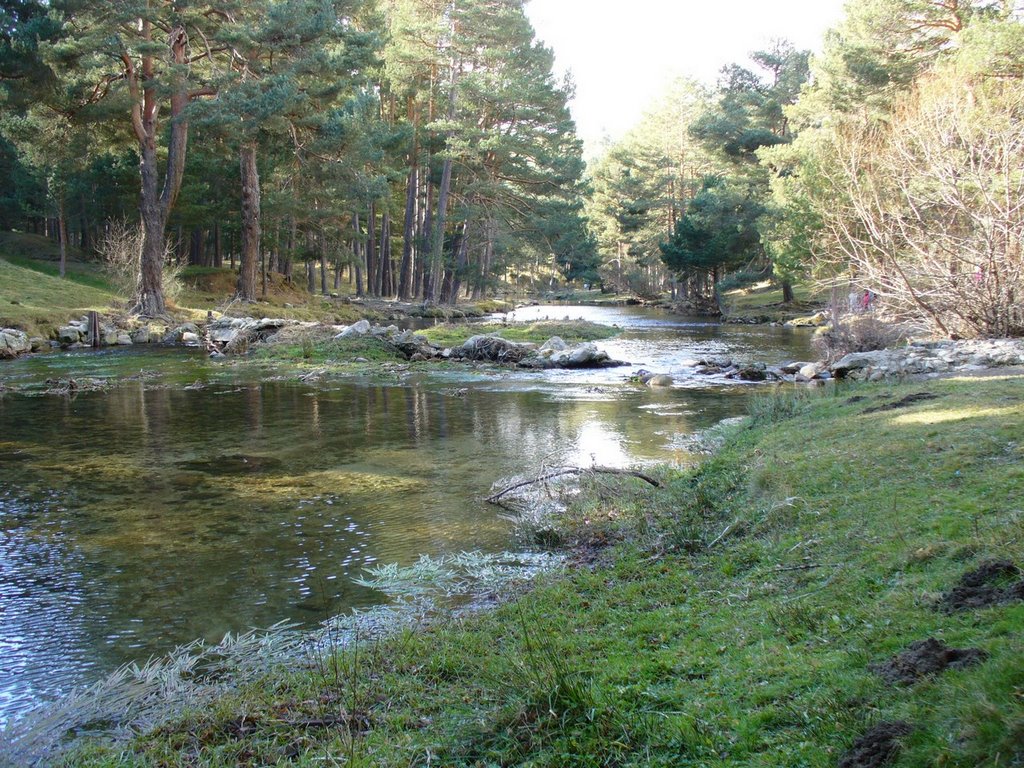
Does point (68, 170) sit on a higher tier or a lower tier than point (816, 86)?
lower

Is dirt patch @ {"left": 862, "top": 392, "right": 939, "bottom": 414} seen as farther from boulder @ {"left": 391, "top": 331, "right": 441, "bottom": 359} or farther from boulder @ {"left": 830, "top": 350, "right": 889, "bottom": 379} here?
boulder @ {"left": 391, "top": 331, "right": 441, "bottom": 359}

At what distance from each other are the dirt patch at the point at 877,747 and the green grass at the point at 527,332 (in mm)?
24791

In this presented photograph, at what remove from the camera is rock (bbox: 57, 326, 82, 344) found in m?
28.1

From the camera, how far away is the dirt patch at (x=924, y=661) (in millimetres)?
3326

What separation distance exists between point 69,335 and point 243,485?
72.3 feet

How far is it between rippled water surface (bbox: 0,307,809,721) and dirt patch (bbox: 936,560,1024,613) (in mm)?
4219

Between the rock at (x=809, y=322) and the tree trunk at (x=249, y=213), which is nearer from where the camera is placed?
the tree trunk at (x=249, y=213)

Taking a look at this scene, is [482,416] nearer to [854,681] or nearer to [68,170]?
[854,681]

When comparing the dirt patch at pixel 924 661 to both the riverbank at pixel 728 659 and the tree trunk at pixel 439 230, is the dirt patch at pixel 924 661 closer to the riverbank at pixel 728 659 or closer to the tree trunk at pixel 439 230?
the riverbank at pixel 728 659

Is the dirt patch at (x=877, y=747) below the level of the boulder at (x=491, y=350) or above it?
below

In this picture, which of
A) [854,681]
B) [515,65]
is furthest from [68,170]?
[854,681]

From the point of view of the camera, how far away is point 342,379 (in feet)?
69.5

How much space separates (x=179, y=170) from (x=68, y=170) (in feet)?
45.4

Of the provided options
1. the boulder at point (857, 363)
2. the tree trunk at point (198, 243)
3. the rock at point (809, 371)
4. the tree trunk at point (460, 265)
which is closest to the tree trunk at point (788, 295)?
the tree trunk at point (460, 265)
